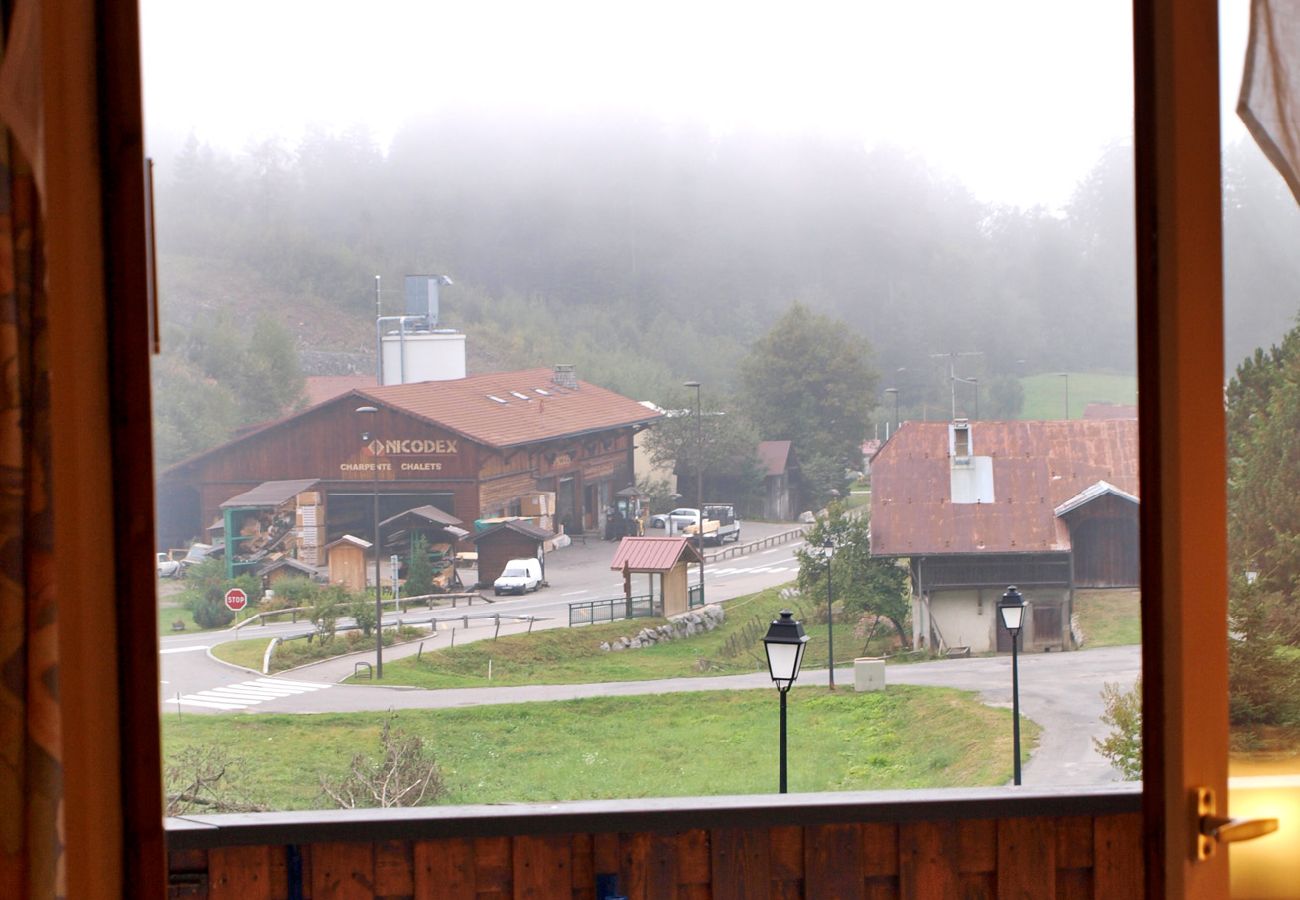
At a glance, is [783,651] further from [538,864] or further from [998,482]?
[998,482]

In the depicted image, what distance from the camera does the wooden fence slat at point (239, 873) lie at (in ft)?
4.97

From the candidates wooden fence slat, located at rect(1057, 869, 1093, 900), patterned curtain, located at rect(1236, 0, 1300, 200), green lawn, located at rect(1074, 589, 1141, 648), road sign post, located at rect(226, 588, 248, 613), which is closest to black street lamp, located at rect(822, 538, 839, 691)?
green lawn, located at rect(1074, 589, 1141, 648)

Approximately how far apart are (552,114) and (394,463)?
1344mm

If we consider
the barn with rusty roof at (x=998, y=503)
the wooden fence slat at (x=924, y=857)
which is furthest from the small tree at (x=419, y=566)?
the wooden fence slat at (x=924, y=857)

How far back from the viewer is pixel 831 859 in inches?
61.8

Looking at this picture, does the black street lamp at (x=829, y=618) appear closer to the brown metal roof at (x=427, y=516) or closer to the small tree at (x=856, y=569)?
the small tree at (x=856, y=569)

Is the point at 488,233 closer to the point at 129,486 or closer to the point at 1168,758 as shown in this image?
the point at 129,486

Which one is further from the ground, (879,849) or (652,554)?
(652,554)

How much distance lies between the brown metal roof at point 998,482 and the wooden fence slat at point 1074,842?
227 cm

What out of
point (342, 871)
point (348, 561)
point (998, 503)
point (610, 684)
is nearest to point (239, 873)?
point (342, 871)

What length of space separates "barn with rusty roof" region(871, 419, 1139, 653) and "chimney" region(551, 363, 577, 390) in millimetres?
1130

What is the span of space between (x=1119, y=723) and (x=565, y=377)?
2.46 metres

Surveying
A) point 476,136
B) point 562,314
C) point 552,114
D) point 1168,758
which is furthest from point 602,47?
point 1168,758

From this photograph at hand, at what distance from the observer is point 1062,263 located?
149 inches
